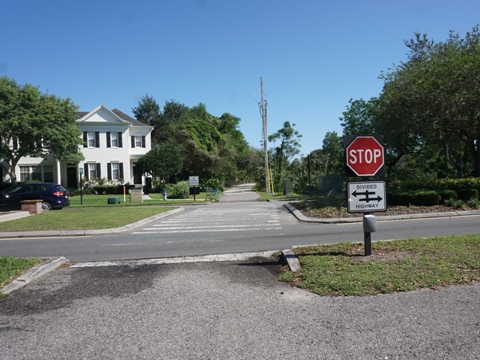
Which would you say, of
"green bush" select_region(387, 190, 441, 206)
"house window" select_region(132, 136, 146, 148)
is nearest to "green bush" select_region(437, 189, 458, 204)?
"green bush" select_region(387, 190, 441, 206)

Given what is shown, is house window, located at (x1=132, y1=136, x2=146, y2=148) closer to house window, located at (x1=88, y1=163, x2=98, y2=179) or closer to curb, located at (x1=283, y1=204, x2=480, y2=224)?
house window, located at (x1=88, y1=163, x2=98, y2=179)

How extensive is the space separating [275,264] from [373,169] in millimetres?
2431

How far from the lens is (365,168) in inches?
262

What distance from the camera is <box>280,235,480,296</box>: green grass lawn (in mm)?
5090

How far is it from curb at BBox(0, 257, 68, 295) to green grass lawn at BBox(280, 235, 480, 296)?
4.07m

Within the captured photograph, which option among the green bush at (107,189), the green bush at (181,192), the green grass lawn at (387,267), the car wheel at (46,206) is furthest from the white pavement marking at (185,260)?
the green bush at (107,189)

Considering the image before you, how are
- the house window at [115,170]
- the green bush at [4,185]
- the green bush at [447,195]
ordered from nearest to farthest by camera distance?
the green bush at [447,195], the green bush at [4,185], the house window at [115,170]

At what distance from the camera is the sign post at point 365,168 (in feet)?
21.7

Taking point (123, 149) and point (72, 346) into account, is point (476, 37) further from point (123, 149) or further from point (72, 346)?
point (123, 149)

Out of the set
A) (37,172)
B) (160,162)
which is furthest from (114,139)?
(37,172)

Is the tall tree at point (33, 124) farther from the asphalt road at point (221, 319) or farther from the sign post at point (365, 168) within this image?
the sign post at point (365, 168)

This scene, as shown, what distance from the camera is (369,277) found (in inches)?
211

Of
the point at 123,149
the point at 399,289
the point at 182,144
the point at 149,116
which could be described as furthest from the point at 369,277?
the point at 149,116

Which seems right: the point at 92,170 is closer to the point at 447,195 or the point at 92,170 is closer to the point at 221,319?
the point at 447,195
